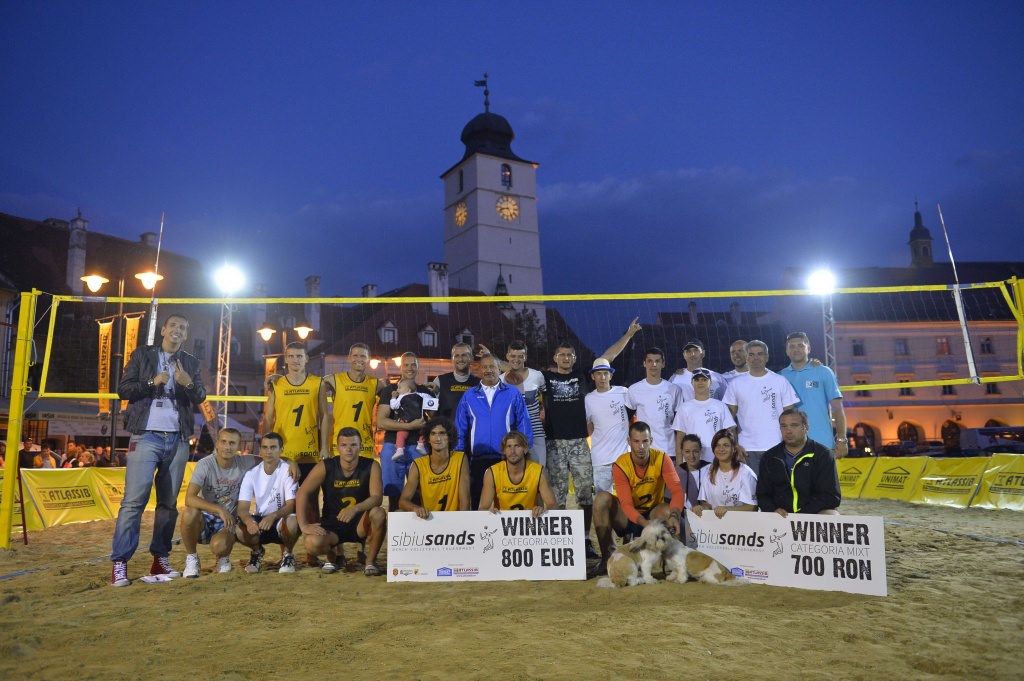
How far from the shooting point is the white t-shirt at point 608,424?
619 cm

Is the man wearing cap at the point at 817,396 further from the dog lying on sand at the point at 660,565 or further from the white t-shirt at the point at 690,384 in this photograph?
the dog lying on sand at the point at 660,565

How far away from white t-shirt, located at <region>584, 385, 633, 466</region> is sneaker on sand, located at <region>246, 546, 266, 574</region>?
2.86 meters

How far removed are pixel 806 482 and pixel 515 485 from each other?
2.13 metres

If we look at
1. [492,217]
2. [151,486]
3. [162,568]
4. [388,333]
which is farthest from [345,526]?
[492,217]

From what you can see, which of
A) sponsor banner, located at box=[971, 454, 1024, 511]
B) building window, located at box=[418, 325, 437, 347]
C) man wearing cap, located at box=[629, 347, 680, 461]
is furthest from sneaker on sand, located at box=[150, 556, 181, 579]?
building window, located at box=[418, 325, 437, 347]

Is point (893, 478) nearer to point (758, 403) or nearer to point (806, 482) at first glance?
point (758, 403)

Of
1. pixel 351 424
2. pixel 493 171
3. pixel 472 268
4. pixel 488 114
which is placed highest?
pixel 488 114

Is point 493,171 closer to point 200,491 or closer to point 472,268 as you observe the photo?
point 472,268

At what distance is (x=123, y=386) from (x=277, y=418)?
1.24 meters

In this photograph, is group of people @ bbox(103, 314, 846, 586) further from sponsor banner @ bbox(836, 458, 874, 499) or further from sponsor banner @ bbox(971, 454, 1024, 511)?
sponsor banner @ bbox(836, 458, 874, 499)

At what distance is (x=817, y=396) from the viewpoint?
20.6 feet

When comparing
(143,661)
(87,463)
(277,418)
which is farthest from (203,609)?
(87,463)

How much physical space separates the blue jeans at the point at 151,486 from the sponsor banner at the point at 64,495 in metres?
5.32

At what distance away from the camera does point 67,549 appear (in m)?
7.39
